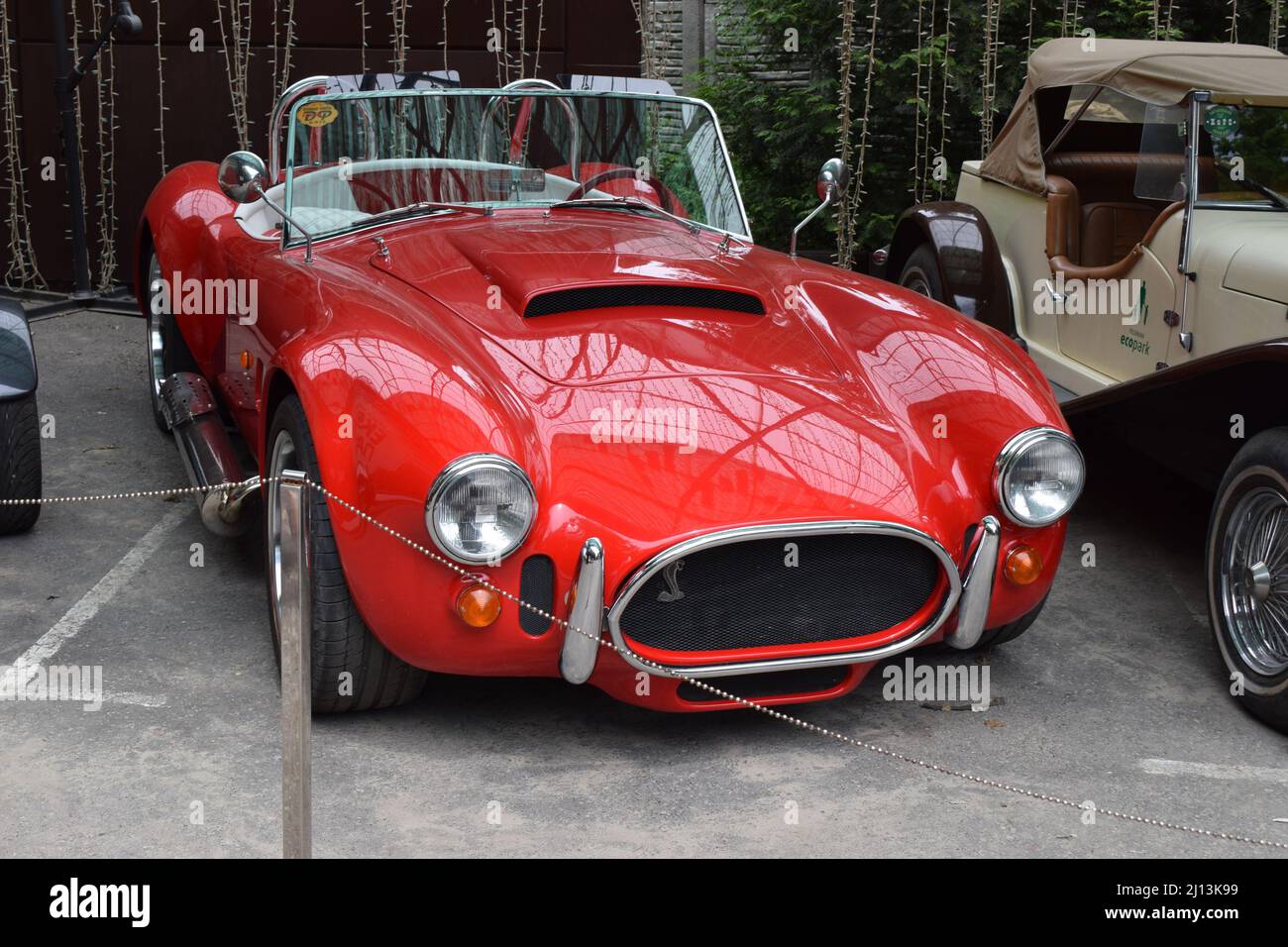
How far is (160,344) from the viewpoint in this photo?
248 inches

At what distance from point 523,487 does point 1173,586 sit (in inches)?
105

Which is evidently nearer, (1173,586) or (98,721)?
(98,721)

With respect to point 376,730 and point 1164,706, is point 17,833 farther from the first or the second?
point 1164,706

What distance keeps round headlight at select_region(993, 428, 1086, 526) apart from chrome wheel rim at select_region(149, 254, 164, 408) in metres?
3.95

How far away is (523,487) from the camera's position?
3203 millimetres

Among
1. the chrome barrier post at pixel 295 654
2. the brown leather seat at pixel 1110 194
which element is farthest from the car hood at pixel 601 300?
the brown leather seat at pixel 1110 194

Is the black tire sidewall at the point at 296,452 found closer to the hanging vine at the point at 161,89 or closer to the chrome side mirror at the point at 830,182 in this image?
the chrome side mirror at the point at 830,182

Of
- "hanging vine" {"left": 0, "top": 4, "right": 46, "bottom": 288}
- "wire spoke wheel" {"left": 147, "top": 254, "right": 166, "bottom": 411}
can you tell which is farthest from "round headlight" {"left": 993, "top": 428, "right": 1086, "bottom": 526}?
"hanging vine" {"left": 0, "top": 4, "right": 46, "bottom": 288}

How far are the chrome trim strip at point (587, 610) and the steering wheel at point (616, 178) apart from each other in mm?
2023

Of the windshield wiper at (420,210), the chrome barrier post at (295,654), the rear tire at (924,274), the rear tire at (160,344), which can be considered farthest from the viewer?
the rear tire at (924,274)

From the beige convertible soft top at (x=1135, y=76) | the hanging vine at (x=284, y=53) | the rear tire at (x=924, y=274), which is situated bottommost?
the rear tire at (x=924, y=274)

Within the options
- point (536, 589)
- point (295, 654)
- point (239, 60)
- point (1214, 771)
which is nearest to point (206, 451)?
point (536, 589)

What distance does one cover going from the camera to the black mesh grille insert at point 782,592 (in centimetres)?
330
